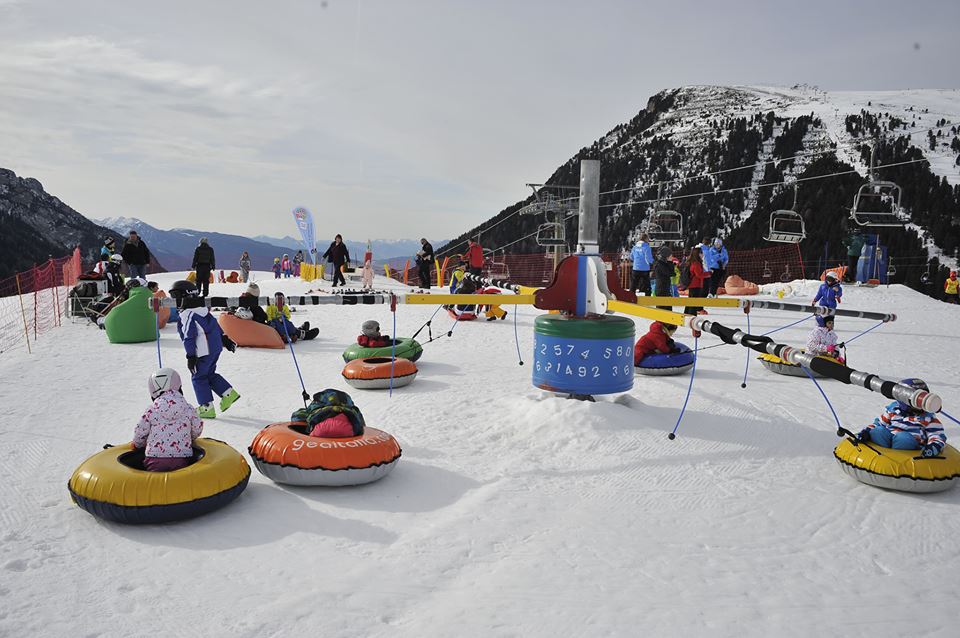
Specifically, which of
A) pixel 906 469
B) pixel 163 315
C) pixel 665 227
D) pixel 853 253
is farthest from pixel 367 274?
pixel 906 469

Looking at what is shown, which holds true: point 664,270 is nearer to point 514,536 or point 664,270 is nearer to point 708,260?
point 708,260

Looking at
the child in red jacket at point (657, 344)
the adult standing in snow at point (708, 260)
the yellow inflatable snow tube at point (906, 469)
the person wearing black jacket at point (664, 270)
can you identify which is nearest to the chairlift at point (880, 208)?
the adult standing in snow at point (708, 260)

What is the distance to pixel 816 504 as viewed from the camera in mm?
4820

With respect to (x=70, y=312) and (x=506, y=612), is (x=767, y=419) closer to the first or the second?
(x=506, y=612)

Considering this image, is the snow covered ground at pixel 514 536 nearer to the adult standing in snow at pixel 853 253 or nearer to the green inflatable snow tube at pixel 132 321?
the green inflatable snow tube at pixel 132 321

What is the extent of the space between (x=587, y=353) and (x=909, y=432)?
2851 millimetres

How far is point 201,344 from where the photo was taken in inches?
265

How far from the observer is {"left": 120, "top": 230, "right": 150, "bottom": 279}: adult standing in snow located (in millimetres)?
14867

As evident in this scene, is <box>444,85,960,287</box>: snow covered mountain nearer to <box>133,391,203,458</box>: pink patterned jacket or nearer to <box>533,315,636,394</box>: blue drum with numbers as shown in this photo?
<box>533,315,636,394</box>: blue drum with numbers

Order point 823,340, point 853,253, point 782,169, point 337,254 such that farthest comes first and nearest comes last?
point 782,169 → point 853,253 → point 337,254 → point 823,340

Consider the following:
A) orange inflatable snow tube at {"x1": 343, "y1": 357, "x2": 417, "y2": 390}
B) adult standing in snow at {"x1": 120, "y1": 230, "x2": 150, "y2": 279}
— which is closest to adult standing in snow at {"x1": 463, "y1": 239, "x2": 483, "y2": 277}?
adult standing in snow at {"x1": 120, "y1": 230, "x2": 150, "y2": 279}

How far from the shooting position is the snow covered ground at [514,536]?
3.28 meters

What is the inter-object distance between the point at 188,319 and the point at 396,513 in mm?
3687

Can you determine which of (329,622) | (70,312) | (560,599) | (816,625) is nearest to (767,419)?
(816,625)
